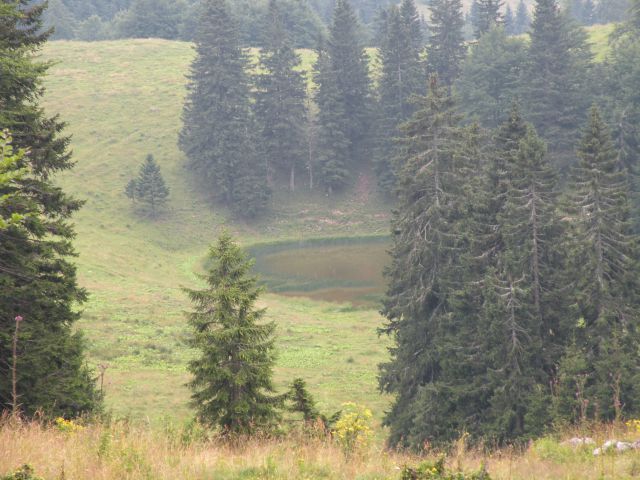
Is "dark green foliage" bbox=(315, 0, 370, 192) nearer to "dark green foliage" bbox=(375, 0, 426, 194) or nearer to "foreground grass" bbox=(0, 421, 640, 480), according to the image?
"dark green foliage" bbox=(375, 0, 426, 194)

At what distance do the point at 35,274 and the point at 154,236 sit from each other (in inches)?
2314

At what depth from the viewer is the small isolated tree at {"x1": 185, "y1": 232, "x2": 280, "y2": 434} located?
14.0 m

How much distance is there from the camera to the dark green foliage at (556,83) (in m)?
69.0

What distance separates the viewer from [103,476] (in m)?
7.61

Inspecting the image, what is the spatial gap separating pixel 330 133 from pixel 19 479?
3023 inches

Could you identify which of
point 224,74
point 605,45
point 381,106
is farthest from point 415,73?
point 605,45

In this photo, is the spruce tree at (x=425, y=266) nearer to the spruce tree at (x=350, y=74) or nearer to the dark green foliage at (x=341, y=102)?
the dark green foliage at (x=341, y=102)

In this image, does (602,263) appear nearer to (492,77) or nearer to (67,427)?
(67,427)

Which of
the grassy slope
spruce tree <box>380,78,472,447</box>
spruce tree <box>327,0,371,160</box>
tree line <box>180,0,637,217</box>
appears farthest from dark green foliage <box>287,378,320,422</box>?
spruce tree <box>327,0,371,160</box>

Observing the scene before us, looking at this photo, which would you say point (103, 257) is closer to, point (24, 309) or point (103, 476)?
point (24, 309)

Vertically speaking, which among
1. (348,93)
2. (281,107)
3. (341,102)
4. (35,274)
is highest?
(348,93)

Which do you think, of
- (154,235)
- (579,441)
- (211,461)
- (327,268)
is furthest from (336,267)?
(211,461)

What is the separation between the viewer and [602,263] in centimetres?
2128

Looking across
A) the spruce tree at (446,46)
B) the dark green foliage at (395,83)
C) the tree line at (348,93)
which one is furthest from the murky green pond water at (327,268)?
the spruce tree at (446,46)
